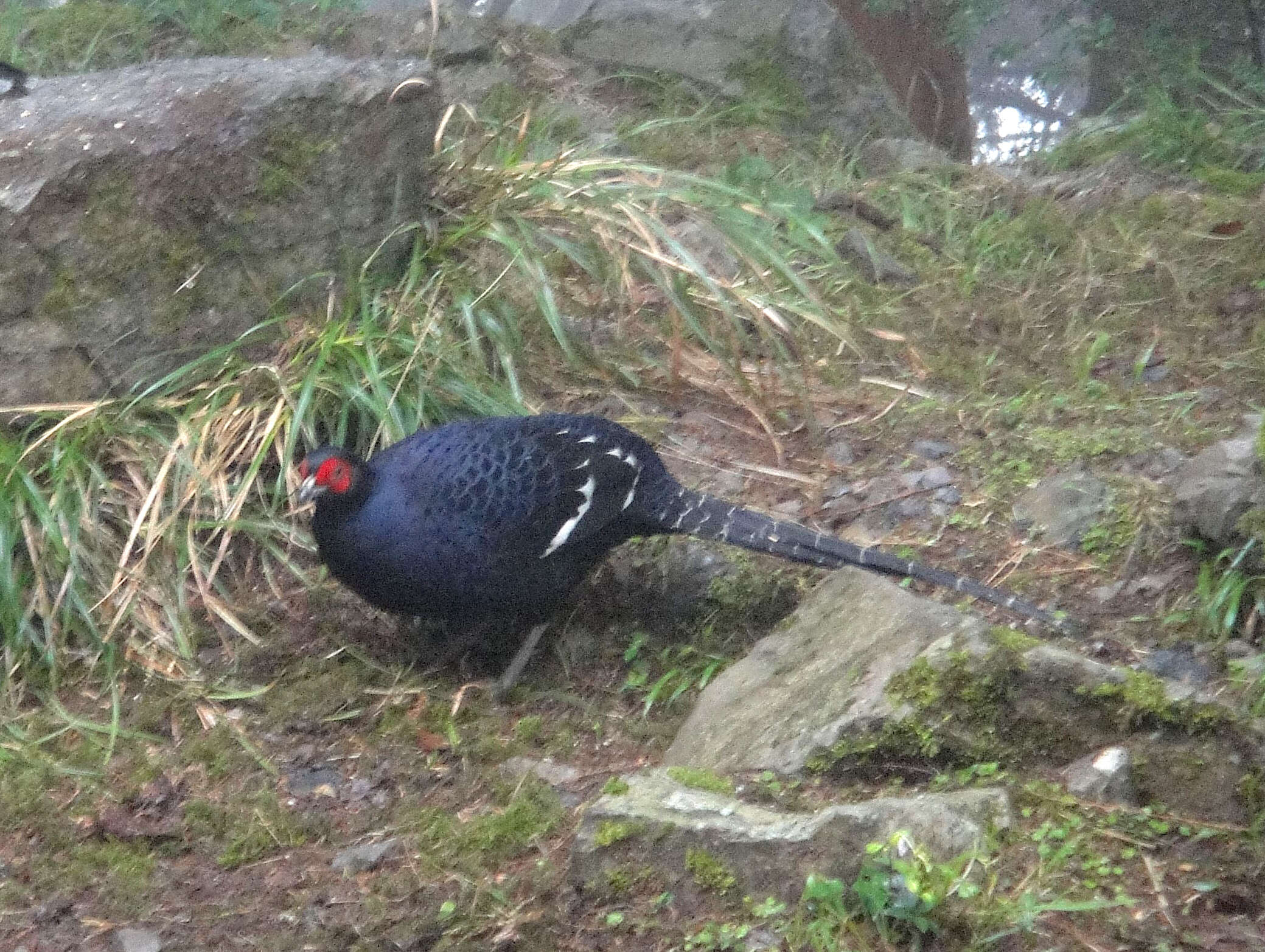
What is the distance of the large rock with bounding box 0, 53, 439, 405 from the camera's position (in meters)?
3.49

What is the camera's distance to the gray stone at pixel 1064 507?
135 inches

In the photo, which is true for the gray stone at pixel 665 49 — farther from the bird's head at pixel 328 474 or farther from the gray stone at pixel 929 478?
the bird's head at pixel 328 474

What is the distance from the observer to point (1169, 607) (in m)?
3.09

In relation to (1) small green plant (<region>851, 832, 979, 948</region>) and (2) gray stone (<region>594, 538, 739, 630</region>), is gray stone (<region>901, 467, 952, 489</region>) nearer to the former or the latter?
(2) gray stone (<region>594, 538, 739, 630</region>)

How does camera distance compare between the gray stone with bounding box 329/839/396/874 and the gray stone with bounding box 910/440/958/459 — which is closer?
the gray stone with bounding box 329/839/396/874

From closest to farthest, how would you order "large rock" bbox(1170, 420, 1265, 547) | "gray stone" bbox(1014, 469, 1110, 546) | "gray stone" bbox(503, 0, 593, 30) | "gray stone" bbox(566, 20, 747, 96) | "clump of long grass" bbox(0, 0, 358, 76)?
"large rock" bbox(1170, 420, 1265, 547), "gray stone" bbox(1014, 469, 1110, 546), "clump of long grass" bbox(0, 0, 358, 76), "gray stone" bbox(566, 20, 747, 96), "gray stone" bbox(503, 0, 593, 30)

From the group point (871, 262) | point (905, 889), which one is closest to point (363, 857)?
point (905, 889)

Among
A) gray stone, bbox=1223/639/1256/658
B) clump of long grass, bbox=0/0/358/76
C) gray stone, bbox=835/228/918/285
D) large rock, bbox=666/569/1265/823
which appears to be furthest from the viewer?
clump of long grass, bbox=0/0/358/76

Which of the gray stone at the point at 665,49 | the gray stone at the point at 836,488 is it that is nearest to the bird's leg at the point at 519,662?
the gray stone at the point at 836,488

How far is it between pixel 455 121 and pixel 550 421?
2.35m

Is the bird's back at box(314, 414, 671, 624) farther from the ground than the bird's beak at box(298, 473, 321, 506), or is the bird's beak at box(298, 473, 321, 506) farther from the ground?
the bird's beak at box(298, 473, 321, 506)

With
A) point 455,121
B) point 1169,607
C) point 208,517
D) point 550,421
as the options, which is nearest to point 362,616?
point 208,517

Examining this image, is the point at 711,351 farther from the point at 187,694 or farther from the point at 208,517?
the point at 187,694

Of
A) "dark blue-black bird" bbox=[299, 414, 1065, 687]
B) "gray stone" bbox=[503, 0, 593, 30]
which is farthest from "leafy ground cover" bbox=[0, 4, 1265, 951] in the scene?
"gray stone" bbox=[503, 0, 593, 30]
